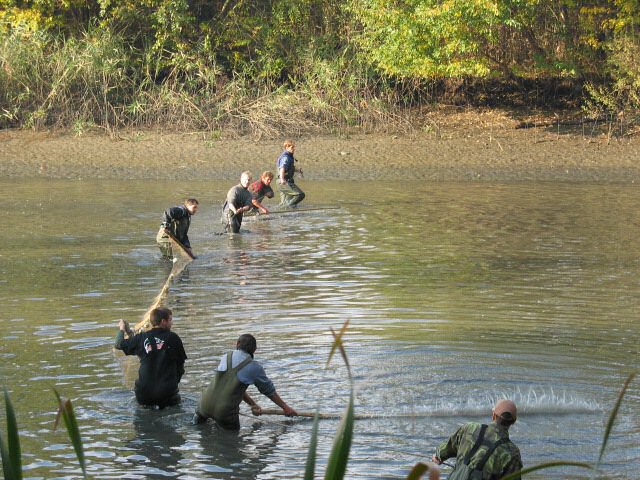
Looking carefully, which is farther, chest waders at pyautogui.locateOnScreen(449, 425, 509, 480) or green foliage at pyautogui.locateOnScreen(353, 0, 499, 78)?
green foliage at pyautogui.locateOnScreen(353, 0, 499, 78)

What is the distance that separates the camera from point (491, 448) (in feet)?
21.9

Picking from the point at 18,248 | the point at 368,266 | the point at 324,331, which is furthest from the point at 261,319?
the point at 18,248

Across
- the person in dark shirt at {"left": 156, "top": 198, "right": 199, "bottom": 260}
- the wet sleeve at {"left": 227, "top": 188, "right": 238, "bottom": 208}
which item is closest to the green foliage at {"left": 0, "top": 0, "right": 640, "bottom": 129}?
the wet sleeve at {"left": 227, "top": 188, "right": 238, "bottom": 208}

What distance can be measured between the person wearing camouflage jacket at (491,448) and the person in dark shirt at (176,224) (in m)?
10.6

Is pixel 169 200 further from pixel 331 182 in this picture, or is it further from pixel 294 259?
pixel 294 259

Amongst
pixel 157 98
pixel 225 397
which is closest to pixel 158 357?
pixel 225 397

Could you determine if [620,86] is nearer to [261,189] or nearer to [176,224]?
[261,189]

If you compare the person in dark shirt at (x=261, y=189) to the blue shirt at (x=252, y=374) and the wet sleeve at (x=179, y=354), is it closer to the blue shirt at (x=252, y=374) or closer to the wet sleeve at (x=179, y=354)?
Answer: the wet sleeve at (x=179, y=354)

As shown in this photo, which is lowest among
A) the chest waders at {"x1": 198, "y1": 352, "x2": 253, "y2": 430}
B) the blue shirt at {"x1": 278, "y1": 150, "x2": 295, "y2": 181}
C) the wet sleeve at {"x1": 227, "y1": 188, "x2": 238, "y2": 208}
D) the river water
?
the river water

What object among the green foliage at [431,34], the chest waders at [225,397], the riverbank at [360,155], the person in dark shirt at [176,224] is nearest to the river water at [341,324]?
the chest waders at [225,397]

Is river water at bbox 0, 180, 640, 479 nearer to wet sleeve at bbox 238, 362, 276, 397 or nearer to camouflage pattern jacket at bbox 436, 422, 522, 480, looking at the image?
wet sleeve at bbox 238, 362, 276, 397

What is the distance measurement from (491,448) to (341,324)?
244 inches

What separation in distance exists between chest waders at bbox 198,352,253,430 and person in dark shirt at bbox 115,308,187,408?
0.56m

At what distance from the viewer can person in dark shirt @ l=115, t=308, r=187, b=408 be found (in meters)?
9.41
